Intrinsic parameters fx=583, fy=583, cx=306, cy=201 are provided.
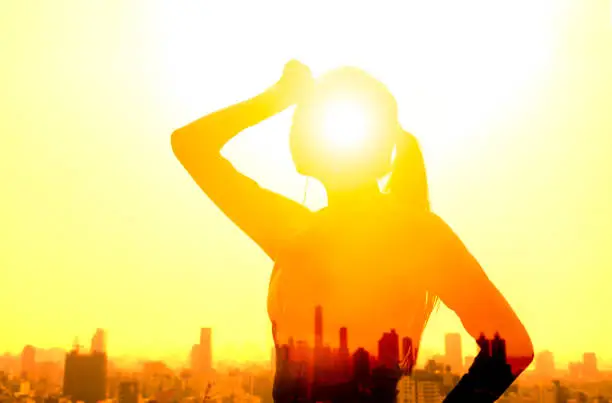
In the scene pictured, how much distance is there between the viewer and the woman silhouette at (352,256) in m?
0.92

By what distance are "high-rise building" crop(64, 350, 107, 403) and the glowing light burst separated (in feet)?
20.0

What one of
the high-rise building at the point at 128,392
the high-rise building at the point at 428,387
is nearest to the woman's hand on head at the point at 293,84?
the high-rise building at the point at 428,387

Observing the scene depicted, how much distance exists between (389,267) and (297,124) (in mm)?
363

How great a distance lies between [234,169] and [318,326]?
42 cm

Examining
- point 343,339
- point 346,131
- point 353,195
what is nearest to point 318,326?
point 343,339

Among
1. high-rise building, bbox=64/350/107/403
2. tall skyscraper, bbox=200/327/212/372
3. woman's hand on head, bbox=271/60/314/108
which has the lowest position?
high-rise building, bbox=64/350/107/403

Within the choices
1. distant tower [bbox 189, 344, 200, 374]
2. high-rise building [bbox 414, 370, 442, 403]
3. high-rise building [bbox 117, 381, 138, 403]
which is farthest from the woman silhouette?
high-rise building [bbox 117, 381, 138, 403]

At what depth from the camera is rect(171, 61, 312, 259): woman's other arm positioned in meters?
1.27

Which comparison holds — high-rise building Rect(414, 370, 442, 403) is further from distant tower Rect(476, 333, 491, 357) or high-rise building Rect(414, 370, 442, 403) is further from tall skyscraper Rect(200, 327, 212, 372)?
tall skyscraper Rect(200, 327, 212, 372)

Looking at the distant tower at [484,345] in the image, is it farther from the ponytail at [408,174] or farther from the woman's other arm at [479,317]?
the ponytail at [408,174]

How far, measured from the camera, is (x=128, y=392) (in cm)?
490

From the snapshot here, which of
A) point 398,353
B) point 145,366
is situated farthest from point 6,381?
point 398,353

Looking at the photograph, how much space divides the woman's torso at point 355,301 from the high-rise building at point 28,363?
6.71 metres

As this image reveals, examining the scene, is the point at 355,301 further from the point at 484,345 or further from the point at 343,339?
the point at 484,345
